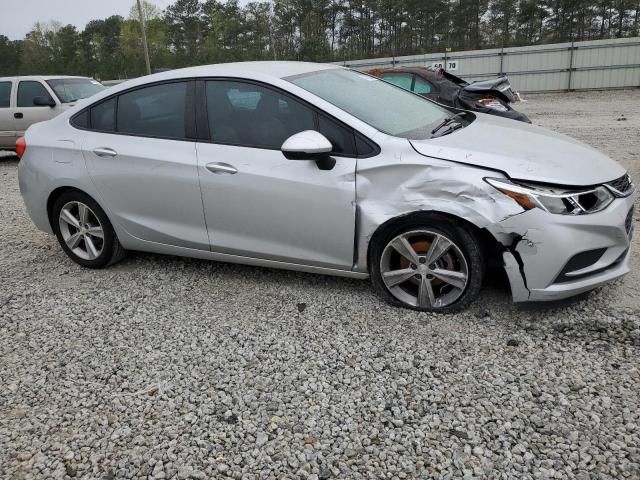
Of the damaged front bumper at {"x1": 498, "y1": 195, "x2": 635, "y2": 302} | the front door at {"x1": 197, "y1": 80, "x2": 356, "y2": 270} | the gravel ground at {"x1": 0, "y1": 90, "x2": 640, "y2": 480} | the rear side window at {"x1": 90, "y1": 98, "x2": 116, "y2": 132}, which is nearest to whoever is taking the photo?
the gravel ground at {"x1": 0, "y1": 90, "x2": 640, "y2": 480}

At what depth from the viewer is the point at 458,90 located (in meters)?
9.58

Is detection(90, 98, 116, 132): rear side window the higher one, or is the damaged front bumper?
detection(90, 98, 116, 132): rear side window

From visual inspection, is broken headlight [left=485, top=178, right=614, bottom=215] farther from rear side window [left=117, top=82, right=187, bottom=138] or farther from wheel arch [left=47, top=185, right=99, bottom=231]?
wheel arch [left=47, top=185, right=99, bottom=231]

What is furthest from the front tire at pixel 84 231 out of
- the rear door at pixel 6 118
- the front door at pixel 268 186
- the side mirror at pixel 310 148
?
the rear door at pixel 6 118

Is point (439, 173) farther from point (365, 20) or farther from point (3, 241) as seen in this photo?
point (365, 20)

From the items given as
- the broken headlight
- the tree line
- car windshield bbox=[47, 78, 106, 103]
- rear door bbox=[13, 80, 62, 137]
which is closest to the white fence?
the tree line

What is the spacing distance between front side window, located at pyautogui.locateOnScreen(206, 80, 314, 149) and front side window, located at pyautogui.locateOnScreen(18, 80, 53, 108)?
834cm

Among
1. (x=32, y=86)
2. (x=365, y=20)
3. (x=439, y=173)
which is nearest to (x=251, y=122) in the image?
(x=439, y=173)

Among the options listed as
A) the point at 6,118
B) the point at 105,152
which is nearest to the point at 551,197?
the point at 105,152

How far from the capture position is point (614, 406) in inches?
101

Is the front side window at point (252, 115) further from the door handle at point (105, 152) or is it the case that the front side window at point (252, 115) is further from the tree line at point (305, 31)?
the tree line at point (305, 31)

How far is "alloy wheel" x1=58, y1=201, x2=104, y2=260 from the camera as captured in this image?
14.9 feet

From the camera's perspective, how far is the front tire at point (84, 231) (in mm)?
4473

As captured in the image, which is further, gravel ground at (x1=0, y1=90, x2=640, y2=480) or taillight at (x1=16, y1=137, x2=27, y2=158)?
taillight at (x1=16, y1=137, x2=27, y2=158)
